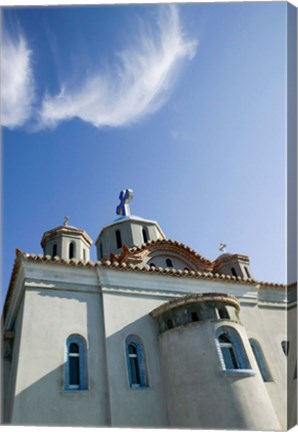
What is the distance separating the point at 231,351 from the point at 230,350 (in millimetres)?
34

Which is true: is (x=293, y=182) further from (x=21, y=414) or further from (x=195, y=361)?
(x=21, y=414)

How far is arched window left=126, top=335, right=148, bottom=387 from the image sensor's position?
8.95 m

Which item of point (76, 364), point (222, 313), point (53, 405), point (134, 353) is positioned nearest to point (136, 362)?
point (134, 353)

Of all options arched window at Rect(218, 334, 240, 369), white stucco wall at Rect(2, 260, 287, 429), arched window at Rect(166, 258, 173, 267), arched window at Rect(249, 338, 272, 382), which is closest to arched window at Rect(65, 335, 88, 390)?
white stucco wall at Rect(2, 260, 287, 429)

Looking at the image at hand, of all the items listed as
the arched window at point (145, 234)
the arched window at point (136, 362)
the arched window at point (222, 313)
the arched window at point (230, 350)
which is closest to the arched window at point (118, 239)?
A: the arched window at point (145, 234)

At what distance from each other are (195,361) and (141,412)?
1.75 metres

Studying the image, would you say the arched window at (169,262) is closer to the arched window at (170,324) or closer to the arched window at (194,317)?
the arched window at (170,324)

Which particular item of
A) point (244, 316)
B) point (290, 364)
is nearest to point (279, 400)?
point (290, 364)

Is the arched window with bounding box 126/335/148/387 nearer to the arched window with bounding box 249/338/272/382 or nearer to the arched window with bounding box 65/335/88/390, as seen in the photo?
the arched window with bounding box 65/335/88/390

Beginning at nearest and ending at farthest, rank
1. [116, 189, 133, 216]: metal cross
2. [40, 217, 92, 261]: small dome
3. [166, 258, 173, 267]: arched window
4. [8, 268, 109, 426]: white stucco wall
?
1. [8, 268, 109, 426]: white stucco wall
2. [40, 217, 92, 261]: small dome
3. [166, 258, 173, 267]: arched window
4. [116, 189, 133, 216]: metal cross

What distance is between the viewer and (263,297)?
41.0 ft

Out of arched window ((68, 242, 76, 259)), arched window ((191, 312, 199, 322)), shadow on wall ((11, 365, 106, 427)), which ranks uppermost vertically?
arched window ((68, 242, 76, 259))

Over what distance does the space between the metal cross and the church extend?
6.77m

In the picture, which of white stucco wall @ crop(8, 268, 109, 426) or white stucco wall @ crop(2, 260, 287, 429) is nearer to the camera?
white stucco wall @ crop(8, 268, 109, 426)
